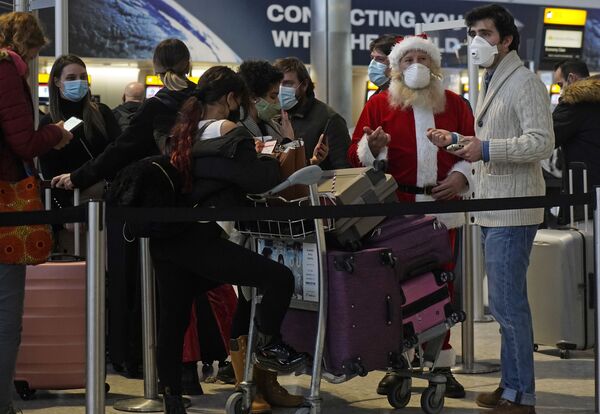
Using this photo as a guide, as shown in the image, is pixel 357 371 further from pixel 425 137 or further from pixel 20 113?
pixel 20 113

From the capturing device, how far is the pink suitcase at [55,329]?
5000mm

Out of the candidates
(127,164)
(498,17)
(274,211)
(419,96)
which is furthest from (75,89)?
(498,17)

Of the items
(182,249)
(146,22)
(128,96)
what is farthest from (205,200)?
(146,22)

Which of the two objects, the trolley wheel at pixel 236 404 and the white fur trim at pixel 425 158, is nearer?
the trolley wheel at pixel 236 404

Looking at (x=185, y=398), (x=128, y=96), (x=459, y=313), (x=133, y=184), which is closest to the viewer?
(x=133, y=184)

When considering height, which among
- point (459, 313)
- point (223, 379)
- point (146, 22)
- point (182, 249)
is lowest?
point (223, 379)

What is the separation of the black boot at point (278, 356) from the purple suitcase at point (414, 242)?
521 millimetres

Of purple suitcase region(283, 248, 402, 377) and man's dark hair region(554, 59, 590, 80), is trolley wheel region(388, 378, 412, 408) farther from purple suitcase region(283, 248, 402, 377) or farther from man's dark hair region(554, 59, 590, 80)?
man's dark hair region(554, 59, 590, 80)

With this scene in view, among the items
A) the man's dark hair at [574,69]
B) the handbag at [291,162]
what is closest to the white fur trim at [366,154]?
the handbag at [291,162]

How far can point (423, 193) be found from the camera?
4902mm

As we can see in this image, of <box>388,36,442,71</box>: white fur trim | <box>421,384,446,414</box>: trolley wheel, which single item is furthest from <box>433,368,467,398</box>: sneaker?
<box>388,36,442,71</box>: white fur trim

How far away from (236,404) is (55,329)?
1.02m

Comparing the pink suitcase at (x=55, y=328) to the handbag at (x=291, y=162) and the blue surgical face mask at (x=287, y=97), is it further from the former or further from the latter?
the blue surgical face mask at (x=287, y=97)

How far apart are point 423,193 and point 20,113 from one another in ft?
5.80
